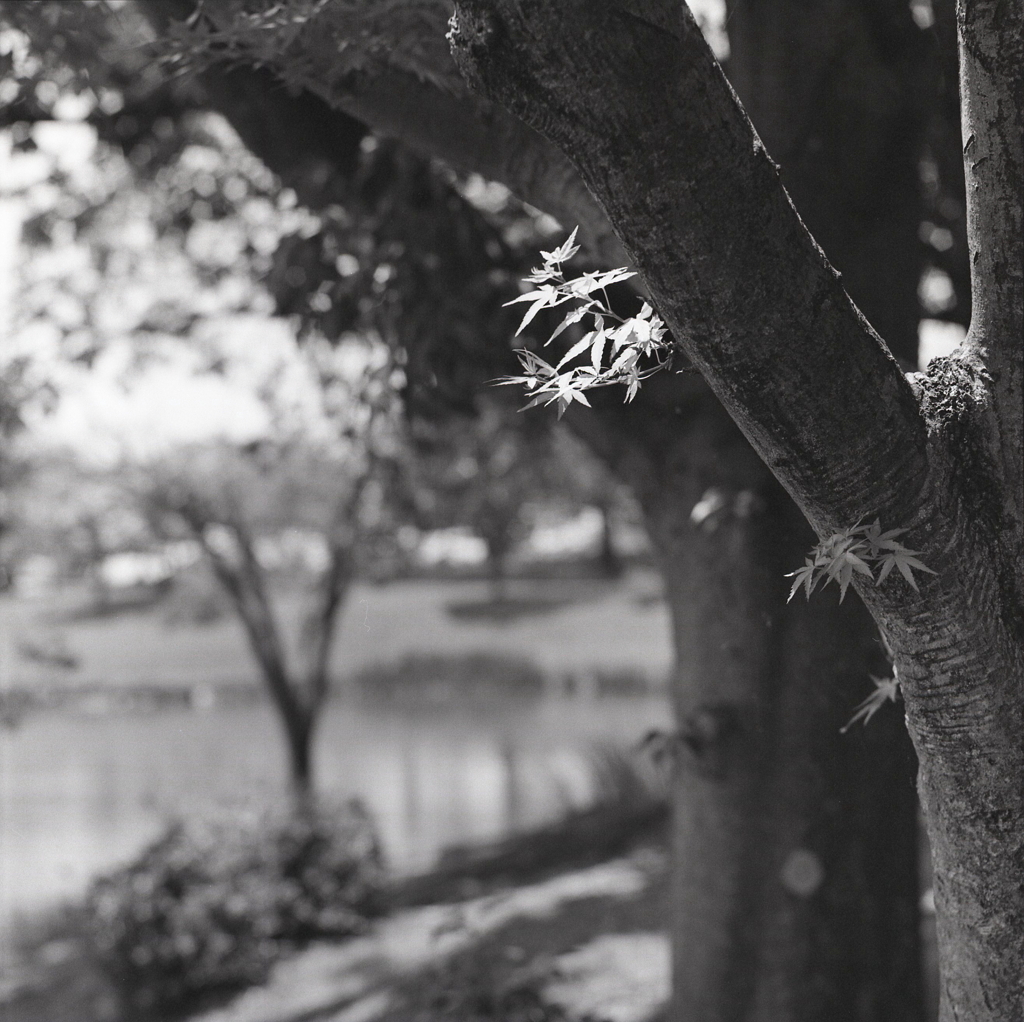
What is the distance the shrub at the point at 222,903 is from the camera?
7004mm

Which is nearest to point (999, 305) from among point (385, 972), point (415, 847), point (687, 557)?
point (687, 557)

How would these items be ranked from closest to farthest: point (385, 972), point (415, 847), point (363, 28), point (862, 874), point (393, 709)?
1. point (363, 28)
2. point (862, 874)
3. point (385, 972)
4. point (415, 847)
5. point (393, 709)

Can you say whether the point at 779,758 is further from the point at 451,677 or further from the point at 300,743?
the point at 451,677

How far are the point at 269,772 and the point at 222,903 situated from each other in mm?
10362

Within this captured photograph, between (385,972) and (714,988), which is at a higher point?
(714,988)

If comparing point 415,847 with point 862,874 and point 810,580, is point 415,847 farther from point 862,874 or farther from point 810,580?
point 810,580

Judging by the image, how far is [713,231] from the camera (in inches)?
72.1

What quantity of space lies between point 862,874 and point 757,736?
24.9 inches

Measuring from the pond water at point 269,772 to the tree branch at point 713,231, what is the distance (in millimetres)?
7198

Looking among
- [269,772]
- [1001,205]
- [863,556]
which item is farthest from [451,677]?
[863,556]

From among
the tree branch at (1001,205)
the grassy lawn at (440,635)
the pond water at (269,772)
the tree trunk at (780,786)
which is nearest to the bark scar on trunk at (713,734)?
the tree trunk at (780,786)

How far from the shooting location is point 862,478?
2.00 m

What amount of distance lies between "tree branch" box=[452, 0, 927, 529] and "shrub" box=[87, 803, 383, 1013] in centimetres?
613

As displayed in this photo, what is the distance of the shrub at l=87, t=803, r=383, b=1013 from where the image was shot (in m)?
7.00
